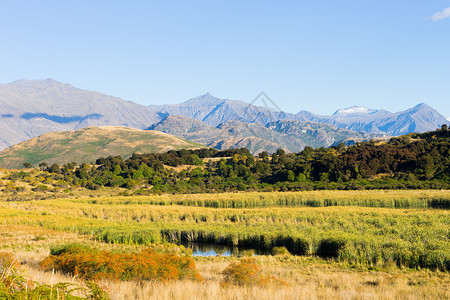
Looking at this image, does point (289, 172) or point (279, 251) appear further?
point (289, 172)

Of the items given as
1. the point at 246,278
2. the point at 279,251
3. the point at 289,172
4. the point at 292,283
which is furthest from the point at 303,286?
the point at 289,172

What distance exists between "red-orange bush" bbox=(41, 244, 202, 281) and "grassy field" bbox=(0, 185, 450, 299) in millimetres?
802

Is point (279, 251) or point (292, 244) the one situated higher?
point (292, 244)

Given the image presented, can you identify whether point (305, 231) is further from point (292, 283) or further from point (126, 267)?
point (126, 267)

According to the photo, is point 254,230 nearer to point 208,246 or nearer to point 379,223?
point 208,246

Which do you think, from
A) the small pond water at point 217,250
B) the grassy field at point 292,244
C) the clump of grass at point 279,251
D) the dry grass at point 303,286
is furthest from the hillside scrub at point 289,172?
the dry grass at point 303,286

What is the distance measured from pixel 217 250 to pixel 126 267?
606 inches

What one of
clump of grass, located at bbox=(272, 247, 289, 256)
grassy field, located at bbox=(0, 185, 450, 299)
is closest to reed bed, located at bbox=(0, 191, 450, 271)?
grassy field, located at bbox=(0, 185, 450, 299)

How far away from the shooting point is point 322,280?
17.4 meters

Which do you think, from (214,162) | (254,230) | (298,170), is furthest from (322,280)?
(214,162)

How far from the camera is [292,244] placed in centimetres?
2708

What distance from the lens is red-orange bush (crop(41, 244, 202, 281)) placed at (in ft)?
44.7

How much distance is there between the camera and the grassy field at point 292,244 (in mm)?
12578

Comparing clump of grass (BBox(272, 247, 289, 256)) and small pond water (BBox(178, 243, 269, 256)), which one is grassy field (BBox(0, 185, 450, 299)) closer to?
clump of grass (BBox(272, 247, 289, 256))
